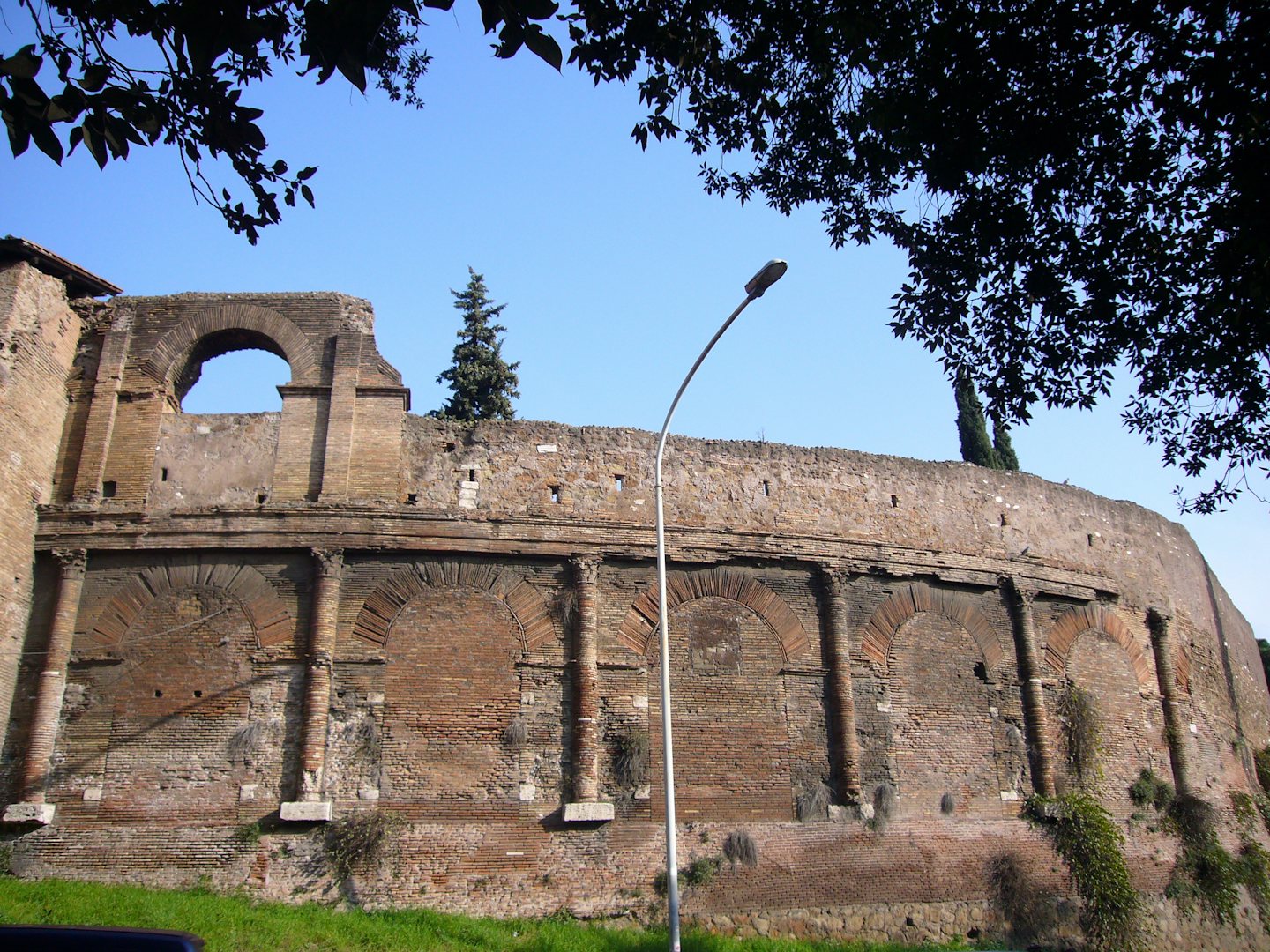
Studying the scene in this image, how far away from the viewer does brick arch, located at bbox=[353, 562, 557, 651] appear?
15875 mm

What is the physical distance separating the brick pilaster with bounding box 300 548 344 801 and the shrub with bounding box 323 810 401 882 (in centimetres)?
54

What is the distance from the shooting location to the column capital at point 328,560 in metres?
15.8

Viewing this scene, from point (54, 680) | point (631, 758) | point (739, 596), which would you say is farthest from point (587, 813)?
point (54, 680)

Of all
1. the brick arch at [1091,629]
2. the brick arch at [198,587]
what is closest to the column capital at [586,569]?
the brick arch at [198,587]

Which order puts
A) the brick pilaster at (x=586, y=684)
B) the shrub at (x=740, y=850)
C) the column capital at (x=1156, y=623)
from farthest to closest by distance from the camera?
the column capital at (x=1156, y=623), the shrub at (x=740, y=850), the brick pilaster at (x=586, y=684)

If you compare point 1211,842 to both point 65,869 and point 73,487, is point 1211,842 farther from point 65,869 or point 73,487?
point 73,487

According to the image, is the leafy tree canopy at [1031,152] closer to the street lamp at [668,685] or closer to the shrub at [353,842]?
A: the street lamp at [668,685]

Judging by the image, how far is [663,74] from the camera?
9.49m

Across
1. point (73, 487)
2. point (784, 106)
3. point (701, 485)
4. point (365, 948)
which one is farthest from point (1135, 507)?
point (73, 487)

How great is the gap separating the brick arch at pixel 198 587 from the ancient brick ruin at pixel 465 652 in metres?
0.05

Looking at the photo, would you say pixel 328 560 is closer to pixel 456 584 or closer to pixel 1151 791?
pixel 456 584

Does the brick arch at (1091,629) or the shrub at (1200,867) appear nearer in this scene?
the shrub at (1200,867)

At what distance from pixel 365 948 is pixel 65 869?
13.8 ft

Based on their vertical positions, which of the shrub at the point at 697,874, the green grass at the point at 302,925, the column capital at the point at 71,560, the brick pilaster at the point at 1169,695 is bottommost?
the green grass at the point at 302,925
